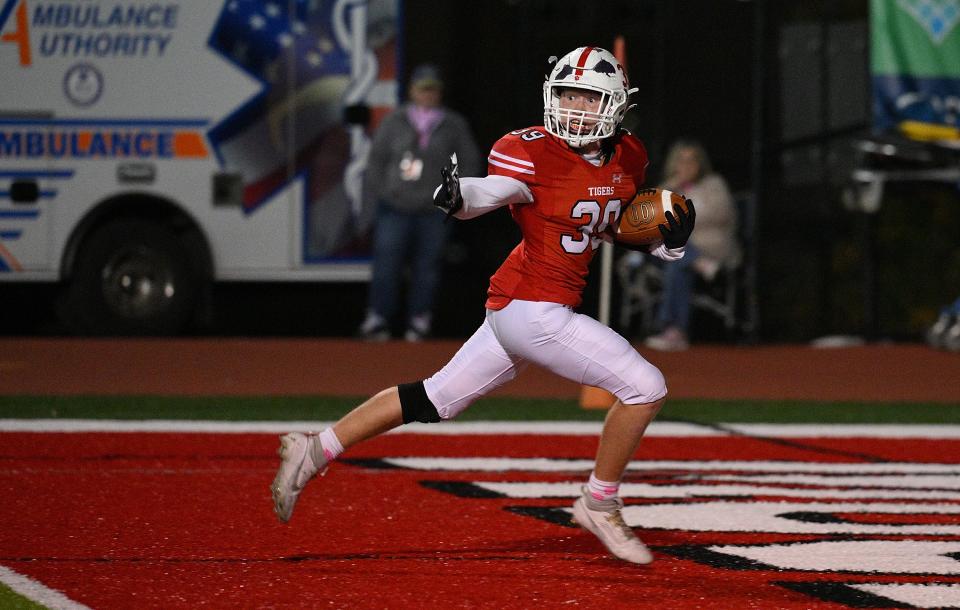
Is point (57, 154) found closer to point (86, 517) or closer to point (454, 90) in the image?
point (454, 90)

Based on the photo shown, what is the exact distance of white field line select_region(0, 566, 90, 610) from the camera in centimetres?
517

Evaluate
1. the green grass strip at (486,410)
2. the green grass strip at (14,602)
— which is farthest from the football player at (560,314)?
the green grass strip at (486,410)

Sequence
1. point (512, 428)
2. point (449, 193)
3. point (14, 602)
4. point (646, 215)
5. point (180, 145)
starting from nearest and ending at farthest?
point (14, 602) < point (449, 193) < point (646, 215) < point (512, 428) < point (180, 145)

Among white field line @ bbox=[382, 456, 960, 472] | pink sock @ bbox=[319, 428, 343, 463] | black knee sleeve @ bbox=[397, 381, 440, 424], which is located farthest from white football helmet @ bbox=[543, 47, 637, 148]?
white field line @ bbox=[382, 456, 960, 472]

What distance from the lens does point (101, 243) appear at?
568 inches

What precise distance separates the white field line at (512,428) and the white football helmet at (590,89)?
12.6ft

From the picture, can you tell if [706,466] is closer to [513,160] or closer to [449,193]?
[513,160]

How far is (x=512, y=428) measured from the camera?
10055 mm

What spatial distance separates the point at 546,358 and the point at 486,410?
4.99m

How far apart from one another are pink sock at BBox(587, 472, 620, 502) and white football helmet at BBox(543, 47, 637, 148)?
1.18 meters

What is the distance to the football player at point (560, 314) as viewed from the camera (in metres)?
6.07

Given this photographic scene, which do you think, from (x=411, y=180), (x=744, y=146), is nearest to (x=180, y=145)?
(x=411, y=180)

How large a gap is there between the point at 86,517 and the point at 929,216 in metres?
10.8

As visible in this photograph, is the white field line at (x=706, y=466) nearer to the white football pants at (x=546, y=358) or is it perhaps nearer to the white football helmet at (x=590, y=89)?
the white football pants at (x=546, y=358)
